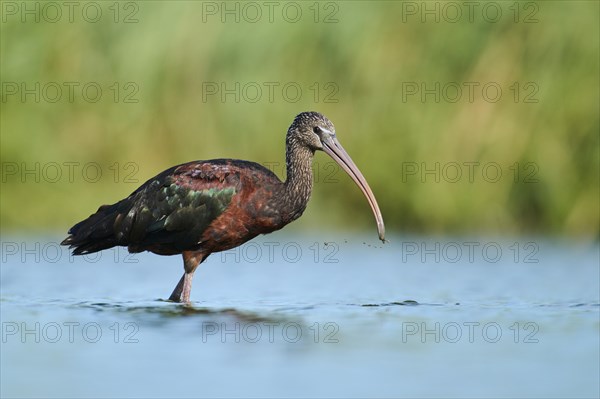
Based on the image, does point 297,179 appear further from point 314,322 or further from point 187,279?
point 314,322

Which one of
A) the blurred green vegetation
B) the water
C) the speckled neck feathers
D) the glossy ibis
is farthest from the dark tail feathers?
the blurred green vegetation

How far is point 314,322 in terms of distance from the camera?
10016 millimetres

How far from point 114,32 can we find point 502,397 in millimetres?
9436

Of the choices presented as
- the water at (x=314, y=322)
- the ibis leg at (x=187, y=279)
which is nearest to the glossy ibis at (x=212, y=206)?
the ibis leg at (x=187, y=279)

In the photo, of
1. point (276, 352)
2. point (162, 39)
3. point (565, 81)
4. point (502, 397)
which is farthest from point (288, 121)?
point (502, 397)

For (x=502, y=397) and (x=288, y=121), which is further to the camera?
(x=288, y=121)

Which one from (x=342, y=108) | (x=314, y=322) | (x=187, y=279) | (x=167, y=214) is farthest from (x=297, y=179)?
(x=342, y=108)

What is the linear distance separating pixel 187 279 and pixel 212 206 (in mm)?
650

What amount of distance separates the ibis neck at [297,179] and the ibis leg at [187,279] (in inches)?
34.2

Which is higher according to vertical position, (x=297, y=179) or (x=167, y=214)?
(x=297, y=179)

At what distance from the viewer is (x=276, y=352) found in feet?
28.7

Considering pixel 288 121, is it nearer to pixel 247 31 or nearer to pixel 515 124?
pixel 247 31

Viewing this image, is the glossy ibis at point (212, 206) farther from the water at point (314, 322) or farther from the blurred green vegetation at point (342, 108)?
the blurred green vegetation at point (342, 108)

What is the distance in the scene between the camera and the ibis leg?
11.3 meters
